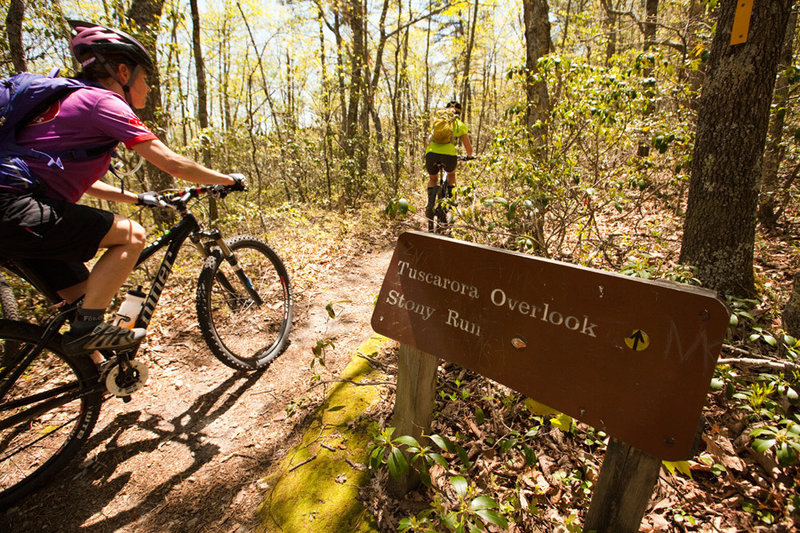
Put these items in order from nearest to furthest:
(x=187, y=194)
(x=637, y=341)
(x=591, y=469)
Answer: (x=637, y=341) < (x=591, y=469) < (x=187, y=194)

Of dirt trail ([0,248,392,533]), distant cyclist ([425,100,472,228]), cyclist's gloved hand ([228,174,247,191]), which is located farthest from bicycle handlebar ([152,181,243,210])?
distant cyclist ([425,100,472,228])

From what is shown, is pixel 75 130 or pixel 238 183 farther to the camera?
pixel 238 183

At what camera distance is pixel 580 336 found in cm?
122

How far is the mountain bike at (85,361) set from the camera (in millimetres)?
2379

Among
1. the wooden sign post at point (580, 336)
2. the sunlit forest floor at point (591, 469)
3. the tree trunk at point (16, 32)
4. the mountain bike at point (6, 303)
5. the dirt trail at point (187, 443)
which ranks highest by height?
the tree trunk at point (16, 32)

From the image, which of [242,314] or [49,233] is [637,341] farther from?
[242,314]

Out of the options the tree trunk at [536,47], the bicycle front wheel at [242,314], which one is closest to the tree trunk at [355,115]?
the tree trunk at [536,47]

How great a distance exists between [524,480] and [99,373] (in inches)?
123

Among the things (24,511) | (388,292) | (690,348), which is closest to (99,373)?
(24,511)

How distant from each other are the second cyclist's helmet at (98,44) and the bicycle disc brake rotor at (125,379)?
2226 millimetres

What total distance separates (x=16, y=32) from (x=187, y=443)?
4.61m

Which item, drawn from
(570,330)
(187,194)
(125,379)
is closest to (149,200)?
(187,194)

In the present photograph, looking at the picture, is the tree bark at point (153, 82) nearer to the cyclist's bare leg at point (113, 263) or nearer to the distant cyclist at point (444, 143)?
the cyclist's bare leg at point (113, 263)

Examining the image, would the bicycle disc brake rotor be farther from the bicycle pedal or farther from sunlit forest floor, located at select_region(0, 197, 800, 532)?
sunlit forest floor, located at select_region(0, 197, 800, 532)
